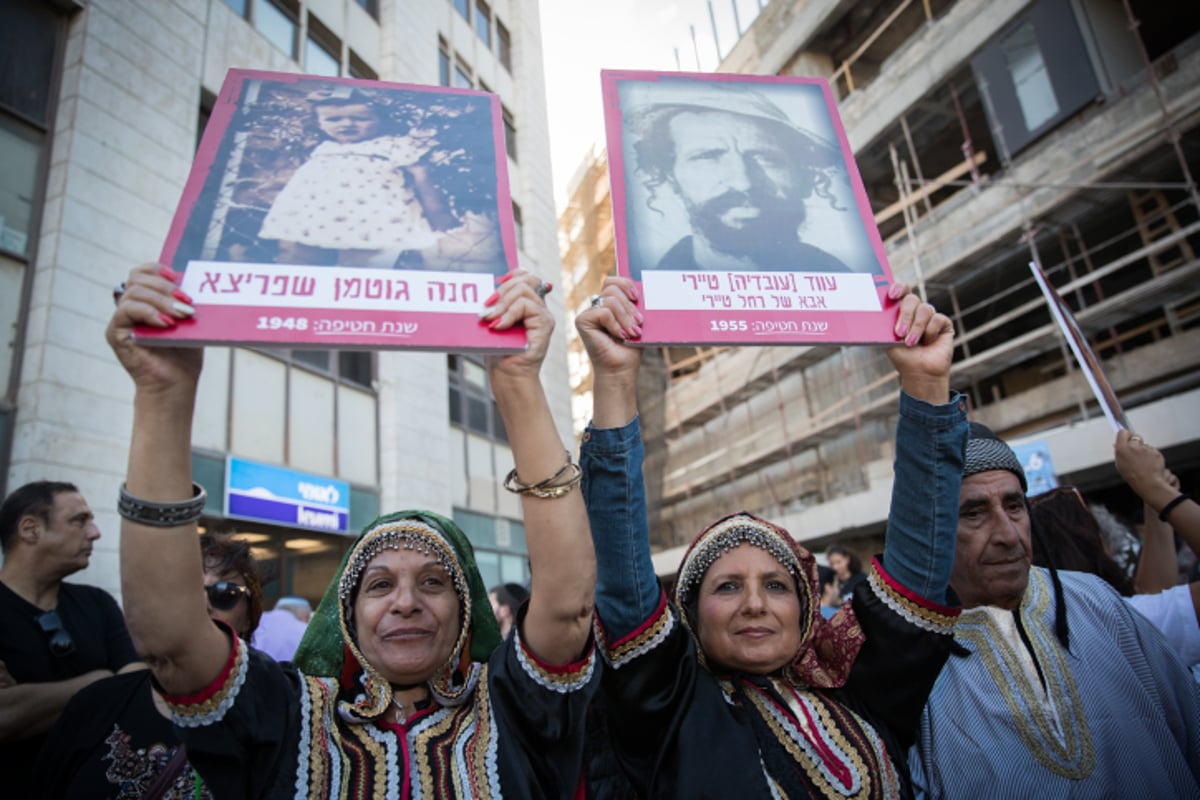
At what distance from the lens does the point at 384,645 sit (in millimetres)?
1799

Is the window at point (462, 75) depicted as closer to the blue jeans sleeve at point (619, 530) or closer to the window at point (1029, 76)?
the window at point (1029, 76)

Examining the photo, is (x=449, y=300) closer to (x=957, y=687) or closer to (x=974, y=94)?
(x=957, y=687)

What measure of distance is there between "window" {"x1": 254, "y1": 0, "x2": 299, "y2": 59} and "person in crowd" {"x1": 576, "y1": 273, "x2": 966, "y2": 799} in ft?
35.4

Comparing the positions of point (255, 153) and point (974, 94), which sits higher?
point (974, 94)

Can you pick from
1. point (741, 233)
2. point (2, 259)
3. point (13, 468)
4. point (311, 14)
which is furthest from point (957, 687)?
point (311, 14)

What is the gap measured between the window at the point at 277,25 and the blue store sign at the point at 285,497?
6170mm

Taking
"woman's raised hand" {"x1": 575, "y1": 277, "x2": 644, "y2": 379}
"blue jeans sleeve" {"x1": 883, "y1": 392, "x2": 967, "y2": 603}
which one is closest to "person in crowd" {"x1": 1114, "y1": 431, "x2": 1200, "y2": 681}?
"blue jeans sleeve" {"x1": 883, "y1": 392, "x2": 967, "y2": 603}

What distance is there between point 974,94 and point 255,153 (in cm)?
1594

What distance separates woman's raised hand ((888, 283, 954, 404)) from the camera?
193 cm

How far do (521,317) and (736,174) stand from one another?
0.92m

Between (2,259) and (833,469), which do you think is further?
(833,469)

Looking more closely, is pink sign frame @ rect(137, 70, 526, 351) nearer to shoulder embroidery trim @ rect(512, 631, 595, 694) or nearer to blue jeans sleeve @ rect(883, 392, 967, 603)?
shoulder embroidery trim @ rect(512, 631, 595, 694)

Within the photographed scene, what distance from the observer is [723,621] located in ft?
6.25

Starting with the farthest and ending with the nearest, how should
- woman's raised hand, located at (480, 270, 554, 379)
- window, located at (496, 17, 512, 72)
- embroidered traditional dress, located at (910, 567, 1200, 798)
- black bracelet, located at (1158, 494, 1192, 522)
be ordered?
window, located at (496, 17, 512, 72), black bracelet, located at (1158, 494, 1192, 522), embroidered traditional dress, located at (910, 567, 1200, 798), woman's raised hand, located at (480, 270, 554, 379)
